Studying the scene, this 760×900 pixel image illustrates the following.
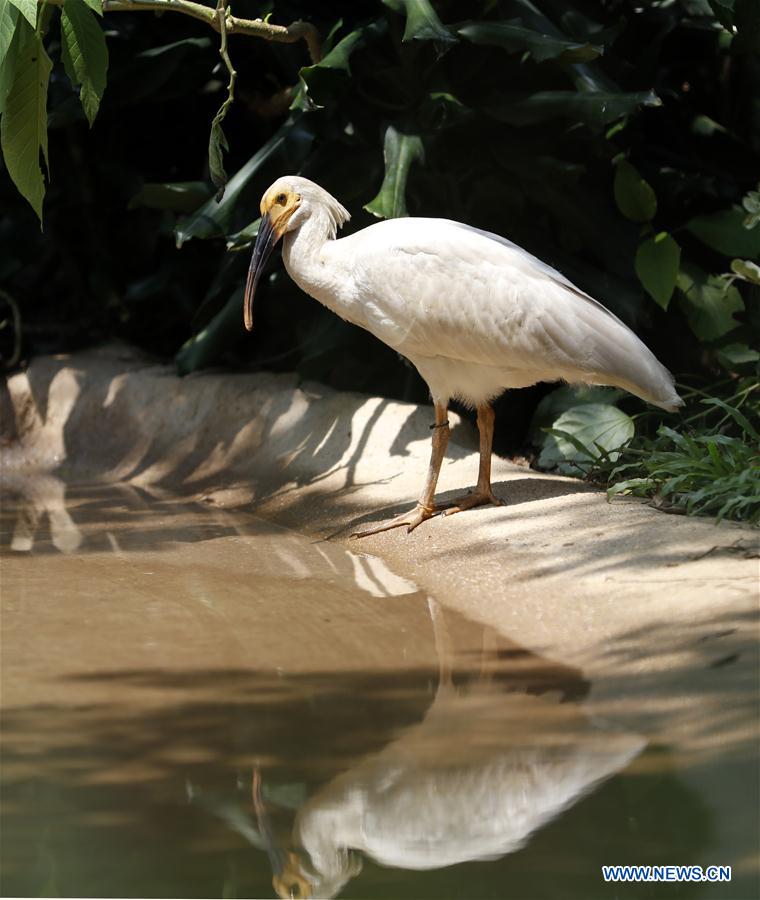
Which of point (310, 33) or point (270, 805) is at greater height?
point (310, 33)

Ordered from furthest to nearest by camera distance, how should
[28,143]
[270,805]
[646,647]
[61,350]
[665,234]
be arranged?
[61,350] < [665,234] < [28,143] < [646,647] < [270,805]

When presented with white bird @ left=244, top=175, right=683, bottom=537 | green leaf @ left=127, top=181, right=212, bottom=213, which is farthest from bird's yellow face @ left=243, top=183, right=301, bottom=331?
green leaf @ left=127, top=181, right=212, bottom=213

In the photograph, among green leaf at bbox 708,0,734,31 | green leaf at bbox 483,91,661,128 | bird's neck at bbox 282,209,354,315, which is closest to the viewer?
bird's neck at bbox 282,209,354,315

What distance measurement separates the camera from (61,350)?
29.5ft

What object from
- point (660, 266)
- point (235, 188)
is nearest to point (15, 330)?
point (235, 188)

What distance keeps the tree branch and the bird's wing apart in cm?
129

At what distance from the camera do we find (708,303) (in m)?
6.84

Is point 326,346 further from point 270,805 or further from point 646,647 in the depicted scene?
point 270,805

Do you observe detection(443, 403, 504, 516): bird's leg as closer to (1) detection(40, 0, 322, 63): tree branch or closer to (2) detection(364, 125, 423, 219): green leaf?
(2) detection(364, 125, 423, 219): green leaf

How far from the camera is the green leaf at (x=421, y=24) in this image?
6.12 m

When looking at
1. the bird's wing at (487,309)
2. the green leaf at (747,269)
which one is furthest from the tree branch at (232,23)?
the green leaf at (747,269)

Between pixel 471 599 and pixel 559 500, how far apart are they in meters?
1.07

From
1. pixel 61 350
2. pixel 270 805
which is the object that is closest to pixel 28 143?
pixel 270 805

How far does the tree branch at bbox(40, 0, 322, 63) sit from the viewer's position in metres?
5.66
